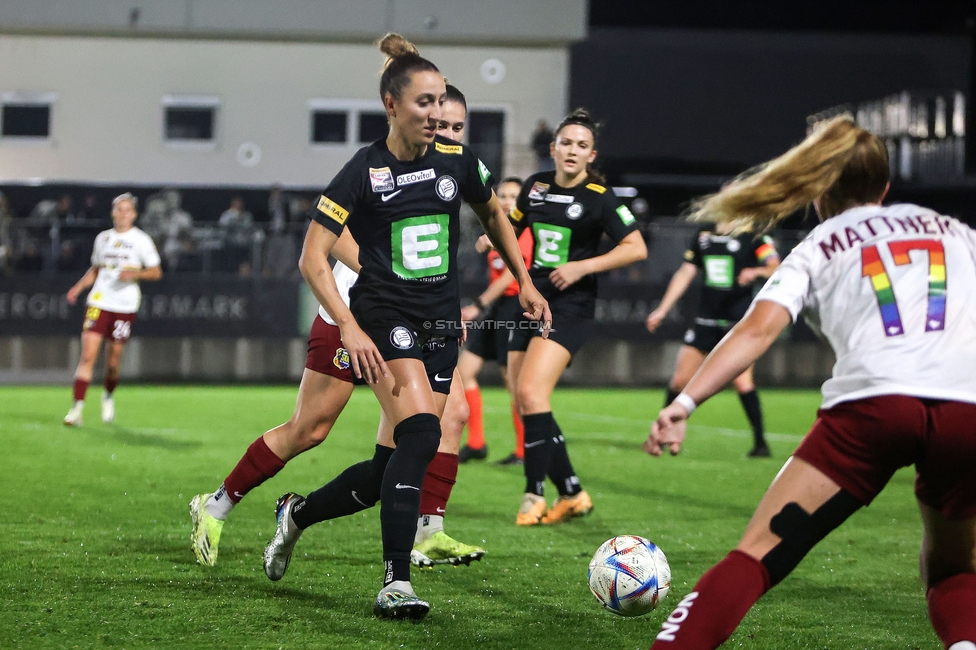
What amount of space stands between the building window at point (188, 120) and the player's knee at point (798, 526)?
26.6 meters

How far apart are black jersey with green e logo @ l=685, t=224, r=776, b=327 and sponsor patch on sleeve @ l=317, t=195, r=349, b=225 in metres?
6.89

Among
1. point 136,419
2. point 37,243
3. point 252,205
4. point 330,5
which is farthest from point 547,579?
point 330,5

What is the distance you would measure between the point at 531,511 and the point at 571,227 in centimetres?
170

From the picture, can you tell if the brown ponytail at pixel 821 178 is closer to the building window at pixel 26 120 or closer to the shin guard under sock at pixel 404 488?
the shin guard under sock at pixel 404 488

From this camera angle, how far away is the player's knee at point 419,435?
14.9ft

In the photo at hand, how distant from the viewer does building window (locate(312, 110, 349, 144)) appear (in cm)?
2855

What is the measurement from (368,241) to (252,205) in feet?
66.6

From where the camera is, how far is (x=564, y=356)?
702cm

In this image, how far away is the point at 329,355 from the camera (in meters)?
5.21

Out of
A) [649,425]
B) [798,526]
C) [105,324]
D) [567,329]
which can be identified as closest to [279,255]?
[105,324]

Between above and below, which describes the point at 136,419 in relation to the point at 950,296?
below

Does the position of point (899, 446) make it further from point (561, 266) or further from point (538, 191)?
point (538, 191)

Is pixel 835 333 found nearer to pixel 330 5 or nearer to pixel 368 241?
pixel 368 241

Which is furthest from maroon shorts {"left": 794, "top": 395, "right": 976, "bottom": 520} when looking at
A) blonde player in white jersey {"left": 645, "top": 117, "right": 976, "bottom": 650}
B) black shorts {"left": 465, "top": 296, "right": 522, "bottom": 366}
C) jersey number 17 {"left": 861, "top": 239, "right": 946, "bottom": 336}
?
black shorts {"left": 465, "top": 296, "right": 522, "bottom": 366}
